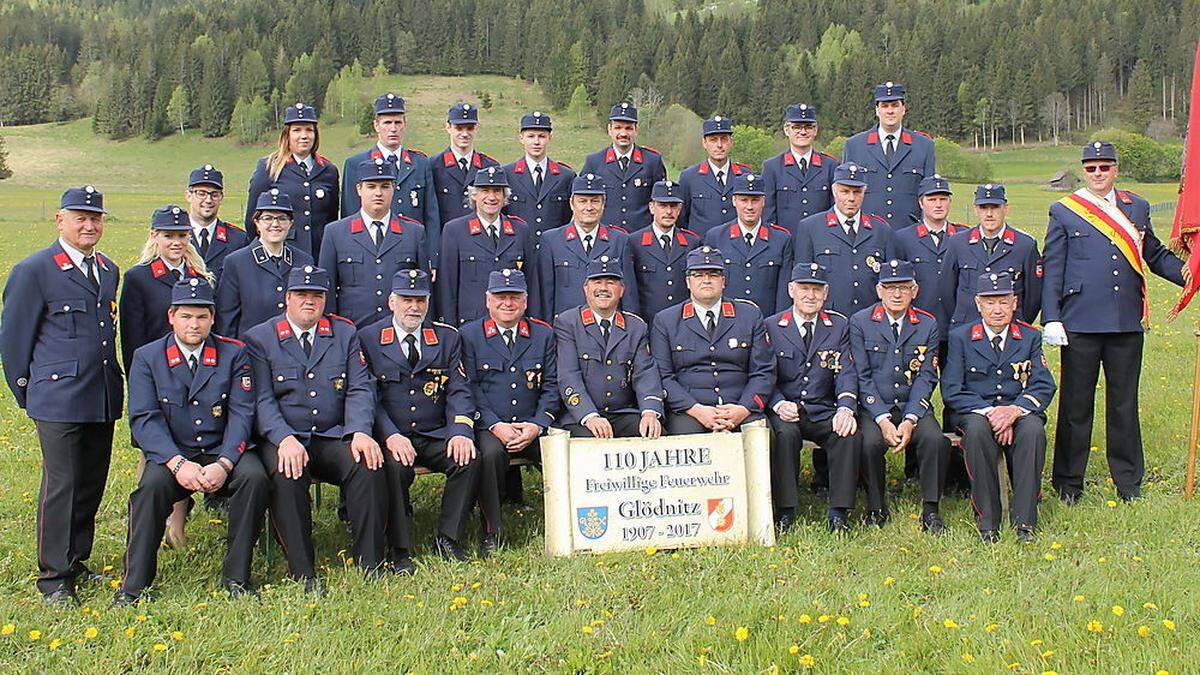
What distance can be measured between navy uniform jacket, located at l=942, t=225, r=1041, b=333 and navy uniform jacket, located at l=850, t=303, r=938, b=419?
0.62 m

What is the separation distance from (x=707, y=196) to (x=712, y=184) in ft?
0.35

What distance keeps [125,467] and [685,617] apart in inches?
214

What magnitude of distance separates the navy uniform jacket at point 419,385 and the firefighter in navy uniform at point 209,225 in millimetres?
1210

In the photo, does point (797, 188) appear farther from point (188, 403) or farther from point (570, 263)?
point (188, 403)

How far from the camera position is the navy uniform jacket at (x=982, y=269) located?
773 centimetres

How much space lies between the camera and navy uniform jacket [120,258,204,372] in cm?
668

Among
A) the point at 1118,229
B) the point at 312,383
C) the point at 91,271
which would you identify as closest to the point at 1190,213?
the point at 1118,229

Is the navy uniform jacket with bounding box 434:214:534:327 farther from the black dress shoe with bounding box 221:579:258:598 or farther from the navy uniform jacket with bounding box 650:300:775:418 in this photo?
the black dress shoe with bounding box 221:579:258:598

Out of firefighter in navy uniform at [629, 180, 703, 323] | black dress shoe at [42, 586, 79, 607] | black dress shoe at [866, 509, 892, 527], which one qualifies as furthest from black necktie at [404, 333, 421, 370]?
black dress shoe at [866, 509, 892, 527]

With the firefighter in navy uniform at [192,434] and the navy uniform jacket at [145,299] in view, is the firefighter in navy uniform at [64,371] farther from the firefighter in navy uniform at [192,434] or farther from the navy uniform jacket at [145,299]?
the navy uniform jacket at [145,299]

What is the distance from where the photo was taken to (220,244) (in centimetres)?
729

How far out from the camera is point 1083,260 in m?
Answer: 7.62

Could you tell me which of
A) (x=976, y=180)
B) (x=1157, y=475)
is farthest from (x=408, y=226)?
(x=976, y=180)

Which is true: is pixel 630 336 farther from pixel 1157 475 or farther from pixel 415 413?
pixel 1157 475
